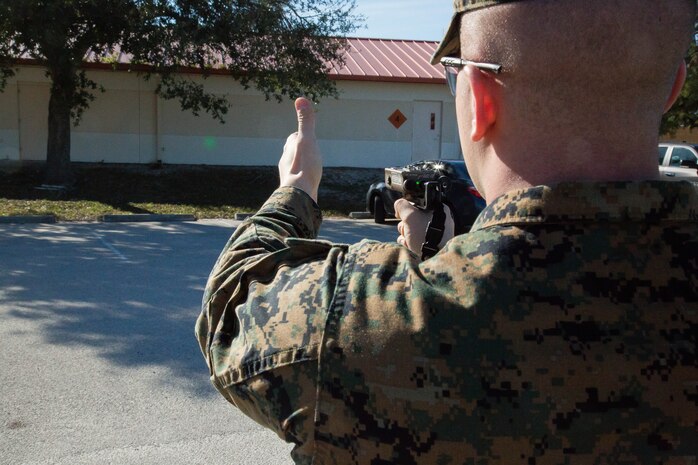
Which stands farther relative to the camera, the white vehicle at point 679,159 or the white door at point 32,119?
the white door at point 32,119

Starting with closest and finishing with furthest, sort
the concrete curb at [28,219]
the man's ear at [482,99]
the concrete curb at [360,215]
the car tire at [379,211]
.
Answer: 1. the man's ear at [482,99]
2. the concrete curb at [28,219]
3. the car tire at [379,211]
4. the concrete curb at [360,215]

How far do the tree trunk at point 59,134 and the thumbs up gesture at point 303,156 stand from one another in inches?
729

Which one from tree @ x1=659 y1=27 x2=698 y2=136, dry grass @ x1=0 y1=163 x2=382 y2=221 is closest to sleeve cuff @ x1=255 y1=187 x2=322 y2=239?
dry grass @ x1=0 y1=163 x2=382 y2=221

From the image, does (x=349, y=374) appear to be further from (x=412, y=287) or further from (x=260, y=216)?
(x=260, y=216)

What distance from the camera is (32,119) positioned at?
22.1m

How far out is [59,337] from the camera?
6016 mm

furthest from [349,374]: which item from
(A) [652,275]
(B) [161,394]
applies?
(B) [161,394]

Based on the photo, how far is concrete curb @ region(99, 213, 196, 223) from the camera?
47.2ft

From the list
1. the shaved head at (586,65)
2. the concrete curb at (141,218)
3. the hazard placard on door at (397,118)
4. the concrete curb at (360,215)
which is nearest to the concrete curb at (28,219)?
the concrete curb at (141,218)

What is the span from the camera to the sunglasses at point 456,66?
108cm

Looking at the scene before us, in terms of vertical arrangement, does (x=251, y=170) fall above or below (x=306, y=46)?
below

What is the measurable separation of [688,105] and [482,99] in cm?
2534

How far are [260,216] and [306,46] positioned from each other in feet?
56.6

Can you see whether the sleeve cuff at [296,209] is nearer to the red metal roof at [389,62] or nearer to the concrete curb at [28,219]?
the concrete curb at [28,219]
